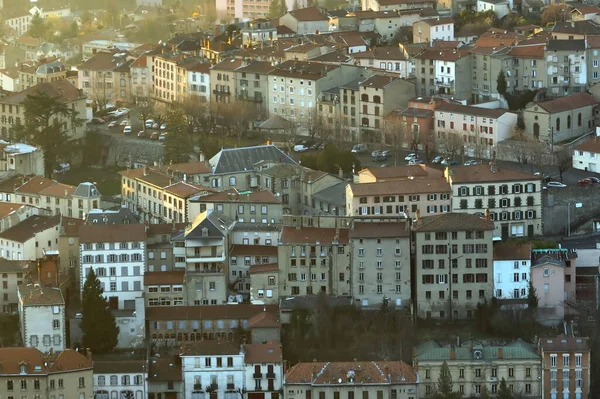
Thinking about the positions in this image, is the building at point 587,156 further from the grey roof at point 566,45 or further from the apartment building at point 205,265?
the apartment building at point 205,265

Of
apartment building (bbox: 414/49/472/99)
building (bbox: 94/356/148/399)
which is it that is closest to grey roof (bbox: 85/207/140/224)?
building (bbox: 94/356/148/399)

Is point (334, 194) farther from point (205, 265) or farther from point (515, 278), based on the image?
point (515, 278)

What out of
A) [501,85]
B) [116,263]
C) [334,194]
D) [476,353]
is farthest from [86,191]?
[476,353]

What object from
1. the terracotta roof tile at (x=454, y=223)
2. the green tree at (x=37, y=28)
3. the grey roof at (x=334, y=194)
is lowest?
the grey roof at (x=334, y=194)

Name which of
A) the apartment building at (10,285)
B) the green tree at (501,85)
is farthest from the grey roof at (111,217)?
the green tree at (501,85)

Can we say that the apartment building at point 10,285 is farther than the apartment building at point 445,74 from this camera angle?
No

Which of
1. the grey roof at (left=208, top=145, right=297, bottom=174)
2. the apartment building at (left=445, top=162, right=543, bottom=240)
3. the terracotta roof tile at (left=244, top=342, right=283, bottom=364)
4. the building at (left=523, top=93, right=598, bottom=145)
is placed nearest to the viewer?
the terracotta roof tile at (left=244, top=342, right=283, bottom=364)

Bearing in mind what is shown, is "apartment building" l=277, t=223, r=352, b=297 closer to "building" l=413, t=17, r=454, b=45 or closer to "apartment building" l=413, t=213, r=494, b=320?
"apartment building" l=413, t=213, r=494, b=320
